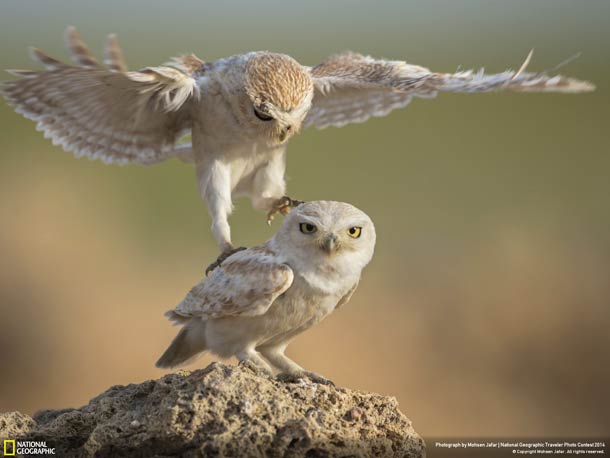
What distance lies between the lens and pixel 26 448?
377cm

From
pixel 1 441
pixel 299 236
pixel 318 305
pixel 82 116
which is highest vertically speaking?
pixel 82 116

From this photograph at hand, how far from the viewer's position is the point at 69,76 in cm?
460

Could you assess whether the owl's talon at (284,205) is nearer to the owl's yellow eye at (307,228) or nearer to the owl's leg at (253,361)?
the owl's yellow eye at (307,228)

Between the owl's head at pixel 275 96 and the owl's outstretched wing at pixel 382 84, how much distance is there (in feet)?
2.45

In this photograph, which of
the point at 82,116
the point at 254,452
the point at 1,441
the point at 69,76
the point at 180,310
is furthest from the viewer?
the point at 82,116

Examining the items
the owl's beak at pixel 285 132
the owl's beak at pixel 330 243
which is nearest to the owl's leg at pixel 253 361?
the owl's beak at pixel 330 243

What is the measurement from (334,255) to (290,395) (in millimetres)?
703

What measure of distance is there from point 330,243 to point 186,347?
3.52 feet

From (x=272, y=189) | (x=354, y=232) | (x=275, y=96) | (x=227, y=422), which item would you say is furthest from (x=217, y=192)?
(x=227, y=422)

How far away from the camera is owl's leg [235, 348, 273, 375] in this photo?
3963mm

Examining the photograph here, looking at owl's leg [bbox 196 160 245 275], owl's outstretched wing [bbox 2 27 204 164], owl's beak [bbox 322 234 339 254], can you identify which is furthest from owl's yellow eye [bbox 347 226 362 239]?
owl's outstretched wing [bbox 2 27 204 164]

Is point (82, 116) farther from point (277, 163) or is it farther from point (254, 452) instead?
point (254, 452)

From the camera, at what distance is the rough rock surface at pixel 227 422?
3520mm

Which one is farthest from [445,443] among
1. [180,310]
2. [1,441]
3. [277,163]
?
[1,441]
